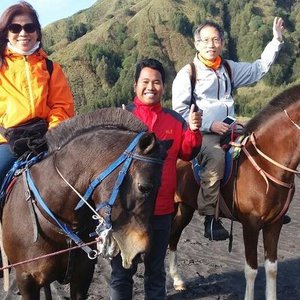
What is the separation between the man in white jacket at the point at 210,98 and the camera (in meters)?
4.76

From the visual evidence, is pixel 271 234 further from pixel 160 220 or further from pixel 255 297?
pixel 160 220

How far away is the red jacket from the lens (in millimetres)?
3547

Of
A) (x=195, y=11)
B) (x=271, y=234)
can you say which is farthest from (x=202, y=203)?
(x=195, y=11)

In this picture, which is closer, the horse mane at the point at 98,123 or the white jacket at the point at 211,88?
the horse mane at the point at 98,123

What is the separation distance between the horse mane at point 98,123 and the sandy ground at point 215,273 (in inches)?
119

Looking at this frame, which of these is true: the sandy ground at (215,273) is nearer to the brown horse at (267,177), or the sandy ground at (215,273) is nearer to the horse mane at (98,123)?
the brown horse at (267,177)

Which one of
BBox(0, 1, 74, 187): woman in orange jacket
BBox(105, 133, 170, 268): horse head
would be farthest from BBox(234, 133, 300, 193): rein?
BBox(105, 133, 170, 268): horse head

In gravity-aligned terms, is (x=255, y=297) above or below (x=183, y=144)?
below

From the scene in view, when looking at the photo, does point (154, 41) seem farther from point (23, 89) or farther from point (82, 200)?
point (82, 200)

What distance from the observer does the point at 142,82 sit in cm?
350

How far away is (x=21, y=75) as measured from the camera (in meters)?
3.32

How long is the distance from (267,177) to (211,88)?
111cm

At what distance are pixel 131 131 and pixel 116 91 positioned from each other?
71.1 meters

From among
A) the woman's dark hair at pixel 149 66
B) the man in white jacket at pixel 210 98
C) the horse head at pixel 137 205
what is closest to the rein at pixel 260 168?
the man in white jacket at pixel 210 98
